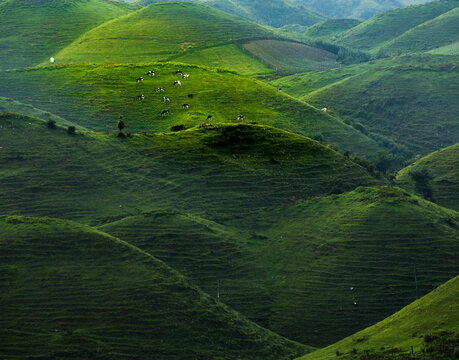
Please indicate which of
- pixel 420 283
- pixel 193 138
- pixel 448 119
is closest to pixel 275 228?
pixel 420 283

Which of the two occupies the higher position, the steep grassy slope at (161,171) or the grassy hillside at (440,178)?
the steep grassy slope at (161,171)

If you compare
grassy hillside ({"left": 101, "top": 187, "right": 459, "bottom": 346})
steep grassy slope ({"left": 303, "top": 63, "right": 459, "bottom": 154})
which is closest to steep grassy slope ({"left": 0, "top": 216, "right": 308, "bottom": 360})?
grassy hillside ({"left": 101, "top": 187, "right": 459, "bottom": 346})

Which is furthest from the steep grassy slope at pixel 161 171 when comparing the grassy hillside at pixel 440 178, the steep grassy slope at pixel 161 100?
the steep grassy slope at pixel 161 100

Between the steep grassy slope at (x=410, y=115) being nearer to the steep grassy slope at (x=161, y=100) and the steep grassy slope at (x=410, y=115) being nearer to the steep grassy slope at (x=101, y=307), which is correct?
the steep grassy slope at (x=161, y=100)

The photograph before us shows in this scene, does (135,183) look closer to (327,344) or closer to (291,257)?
(291,257)

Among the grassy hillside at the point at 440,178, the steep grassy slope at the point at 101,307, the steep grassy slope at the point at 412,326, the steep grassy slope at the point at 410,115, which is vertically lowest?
the steep grassy slope at the point at 410,115

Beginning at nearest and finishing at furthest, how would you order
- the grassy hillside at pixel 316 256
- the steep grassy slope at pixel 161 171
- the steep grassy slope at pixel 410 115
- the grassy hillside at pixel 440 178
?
the grassy hillside at pixel 316 256
the steep grassy slope at pixel 161 171
the grassy hillside at pixel 440 178
the steep grassy slope at pixel 410 115
